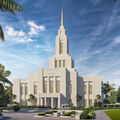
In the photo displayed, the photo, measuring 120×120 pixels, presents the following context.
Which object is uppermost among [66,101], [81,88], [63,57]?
[63,57]

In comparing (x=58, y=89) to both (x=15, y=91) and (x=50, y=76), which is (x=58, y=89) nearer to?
(x=50, y=76)

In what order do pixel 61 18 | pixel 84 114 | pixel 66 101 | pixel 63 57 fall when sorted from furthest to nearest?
1. pixel 61 18
2. pixel 63 57
3. pixel 66 101
4. pixel 84 114

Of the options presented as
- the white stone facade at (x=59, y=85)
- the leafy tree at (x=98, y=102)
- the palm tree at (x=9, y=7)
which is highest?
the palm tree at (x=9, y=7)

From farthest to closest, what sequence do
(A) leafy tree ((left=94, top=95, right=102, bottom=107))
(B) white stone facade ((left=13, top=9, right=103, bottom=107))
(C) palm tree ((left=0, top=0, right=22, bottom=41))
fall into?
(B) white stone facade ((left=13, top=9, right=103, bottom=107))
(A) leafy tree ((left=94, top=95, right=102, bottom=107))
(C) palm tree ((left=0, top=0, right=22, bottom=41))

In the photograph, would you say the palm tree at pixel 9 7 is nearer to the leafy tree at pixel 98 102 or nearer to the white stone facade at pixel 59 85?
the white stone facade at pixel 59 85

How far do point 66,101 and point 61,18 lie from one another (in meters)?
34.0

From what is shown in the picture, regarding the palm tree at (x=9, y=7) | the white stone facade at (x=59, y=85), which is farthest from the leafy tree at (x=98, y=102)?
the palm tree at (x=9, y=7)

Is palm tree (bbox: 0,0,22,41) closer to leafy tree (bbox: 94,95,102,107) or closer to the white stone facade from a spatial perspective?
the white stone facade

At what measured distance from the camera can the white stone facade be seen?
6400cm

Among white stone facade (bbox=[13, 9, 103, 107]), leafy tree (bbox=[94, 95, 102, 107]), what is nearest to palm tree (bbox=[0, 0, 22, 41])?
white stone facade (bbox=[13, 9, 103, 107])

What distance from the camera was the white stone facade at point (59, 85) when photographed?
64.0m

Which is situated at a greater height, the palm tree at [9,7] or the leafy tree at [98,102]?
the palm tree at [9,7]

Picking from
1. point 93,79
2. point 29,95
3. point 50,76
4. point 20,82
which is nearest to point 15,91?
point 20,82

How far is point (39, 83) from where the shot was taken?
221ft
